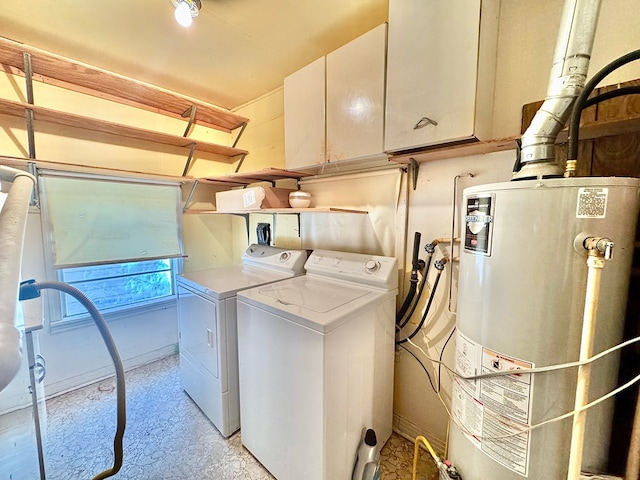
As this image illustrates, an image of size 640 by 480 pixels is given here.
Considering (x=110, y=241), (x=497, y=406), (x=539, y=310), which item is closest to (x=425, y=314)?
(x=497, y=406)

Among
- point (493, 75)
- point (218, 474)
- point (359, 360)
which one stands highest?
point (493, 75)

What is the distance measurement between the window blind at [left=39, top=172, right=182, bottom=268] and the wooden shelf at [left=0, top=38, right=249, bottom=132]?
69cm

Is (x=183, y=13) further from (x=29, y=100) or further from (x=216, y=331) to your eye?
(x=216, y=331)

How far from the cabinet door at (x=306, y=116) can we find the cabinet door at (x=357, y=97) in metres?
0.07

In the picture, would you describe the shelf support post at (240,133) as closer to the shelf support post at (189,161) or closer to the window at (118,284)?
the shelf support post at (189,161)

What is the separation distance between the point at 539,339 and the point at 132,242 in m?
2.87

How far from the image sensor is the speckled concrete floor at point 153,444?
144cm

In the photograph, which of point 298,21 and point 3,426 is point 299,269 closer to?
point 3,426

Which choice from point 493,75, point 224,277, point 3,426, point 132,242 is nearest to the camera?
point 3,426

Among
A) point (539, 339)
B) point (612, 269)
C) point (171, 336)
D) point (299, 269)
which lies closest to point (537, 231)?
point (612, 269)

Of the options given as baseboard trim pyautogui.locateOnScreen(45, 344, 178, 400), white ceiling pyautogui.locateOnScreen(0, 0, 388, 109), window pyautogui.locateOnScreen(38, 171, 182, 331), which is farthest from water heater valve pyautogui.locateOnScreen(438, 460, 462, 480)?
window pyautogui.locateOnScreen(38, 171, 182, 331)

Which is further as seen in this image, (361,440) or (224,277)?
(224,277)

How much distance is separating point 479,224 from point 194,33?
6.53 ft

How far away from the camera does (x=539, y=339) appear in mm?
750
